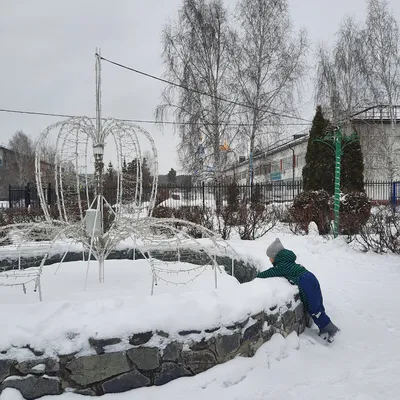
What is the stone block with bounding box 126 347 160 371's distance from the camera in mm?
2293

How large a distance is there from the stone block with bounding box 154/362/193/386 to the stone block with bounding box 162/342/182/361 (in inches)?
1.6

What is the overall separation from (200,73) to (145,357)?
15262 mm

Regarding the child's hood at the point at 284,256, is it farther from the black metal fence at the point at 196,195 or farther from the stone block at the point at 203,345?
the black metal fence at the point at 196,195

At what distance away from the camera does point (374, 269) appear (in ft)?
19.0

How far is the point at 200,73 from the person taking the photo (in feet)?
52.5

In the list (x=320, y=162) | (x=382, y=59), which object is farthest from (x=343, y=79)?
(x=320, y=162)

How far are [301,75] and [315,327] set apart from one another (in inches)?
586

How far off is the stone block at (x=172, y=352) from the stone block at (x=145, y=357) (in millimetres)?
54

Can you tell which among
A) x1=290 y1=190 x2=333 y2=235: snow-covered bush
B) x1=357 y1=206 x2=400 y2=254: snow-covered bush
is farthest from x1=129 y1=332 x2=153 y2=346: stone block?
x1=290 y1=190 x2=333 y2=235: snow-covered bush

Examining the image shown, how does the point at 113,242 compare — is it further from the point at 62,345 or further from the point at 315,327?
the point at 315,327

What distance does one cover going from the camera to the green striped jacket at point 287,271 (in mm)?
3380

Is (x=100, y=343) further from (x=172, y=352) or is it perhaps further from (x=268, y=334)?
(x=268, y=334)

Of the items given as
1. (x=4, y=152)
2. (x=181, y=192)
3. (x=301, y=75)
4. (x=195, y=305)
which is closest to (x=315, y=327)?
(x=195, y=305)

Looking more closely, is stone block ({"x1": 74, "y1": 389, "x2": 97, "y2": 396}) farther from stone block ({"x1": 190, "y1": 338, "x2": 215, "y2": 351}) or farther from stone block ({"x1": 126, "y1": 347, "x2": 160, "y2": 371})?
stone block ({"x1": 190, "y1": 338, "x2": 215, "y2": 351})
